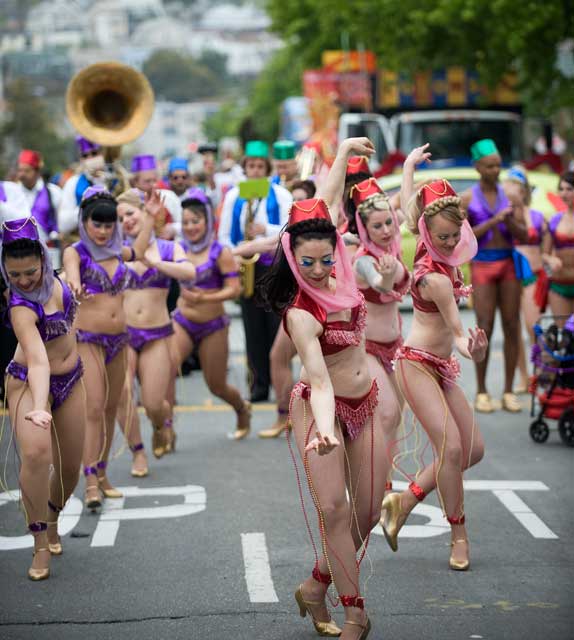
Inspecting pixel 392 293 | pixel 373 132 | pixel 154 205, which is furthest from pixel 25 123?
pixel 392 293

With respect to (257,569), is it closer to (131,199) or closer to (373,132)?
(131,199)

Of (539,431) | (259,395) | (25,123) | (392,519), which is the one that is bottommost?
(25,123)

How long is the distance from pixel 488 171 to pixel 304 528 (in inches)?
170

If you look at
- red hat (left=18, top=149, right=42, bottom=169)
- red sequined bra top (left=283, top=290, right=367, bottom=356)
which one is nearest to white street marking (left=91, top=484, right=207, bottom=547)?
red sequined bra top (left=283, top=290, right=367, bottom=356)

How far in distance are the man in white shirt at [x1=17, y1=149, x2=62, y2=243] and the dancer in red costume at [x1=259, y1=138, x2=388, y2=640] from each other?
9361 mm

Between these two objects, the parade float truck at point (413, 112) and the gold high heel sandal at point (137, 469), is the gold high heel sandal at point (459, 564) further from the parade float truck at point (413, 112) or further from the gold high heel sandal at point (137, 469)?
the parade float truck at point (413, 112)

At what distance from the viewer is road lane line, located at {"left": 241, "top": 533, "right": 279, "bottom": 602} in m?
7.12

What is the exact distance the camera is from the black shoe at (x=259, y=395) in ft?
43.7

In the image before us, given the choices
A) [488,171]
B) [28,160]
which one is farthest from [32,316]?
[28,160]

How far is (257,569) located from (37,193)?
8.78 meters

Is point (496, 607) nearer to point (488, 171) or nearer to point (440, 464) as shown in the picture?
point (440, 464)

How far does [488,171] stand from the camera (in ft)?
38.5

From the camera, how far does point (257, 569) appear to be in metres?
7.59

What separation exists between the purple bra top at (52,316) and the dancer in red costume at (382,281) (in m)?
1.66
